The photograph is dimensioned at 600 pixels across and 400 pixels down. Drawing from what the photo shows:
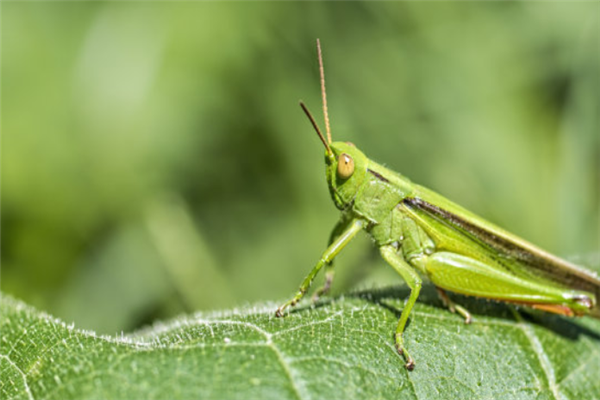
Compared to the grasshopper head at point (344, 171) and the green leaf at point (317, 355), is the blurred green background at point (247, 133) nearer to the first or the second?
the grasshopper head at point (344, 171)

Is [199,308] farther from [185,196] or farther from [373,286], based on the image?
[373,286]

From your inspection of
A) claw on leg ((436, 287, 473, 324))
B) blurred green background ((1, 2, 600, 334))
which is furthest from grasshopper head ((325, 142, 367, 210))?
blurred green background ((1, 2, 600, 334))

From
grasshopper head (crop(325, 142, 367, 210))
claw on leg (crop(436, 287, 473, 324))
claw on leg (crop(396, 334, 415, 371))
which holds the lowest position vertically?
claw on leg (crop(436, 287, 473, 324))

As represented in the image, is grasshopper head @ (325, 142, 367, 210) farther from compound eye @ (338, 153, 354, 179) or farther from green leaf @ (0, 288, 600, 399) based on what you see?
green leaf @ (0, 288, 600, 399)

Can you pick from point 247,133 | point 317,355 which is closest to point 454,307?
point 317,355

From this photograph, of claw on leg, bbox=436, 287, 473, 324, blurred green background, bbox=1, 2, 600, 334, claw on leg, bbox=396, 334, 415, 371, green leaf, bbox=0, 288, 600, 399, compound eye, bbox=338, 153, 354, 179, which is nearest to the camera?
green leaf, bbox=0, 288, 600, 399

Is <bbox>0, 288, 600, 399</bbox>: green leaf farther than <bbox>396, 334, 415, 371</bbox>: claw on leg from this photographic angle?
No

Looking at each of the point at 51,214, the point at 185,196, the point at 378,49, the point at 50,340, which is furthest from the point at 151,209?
the point at 50,340
